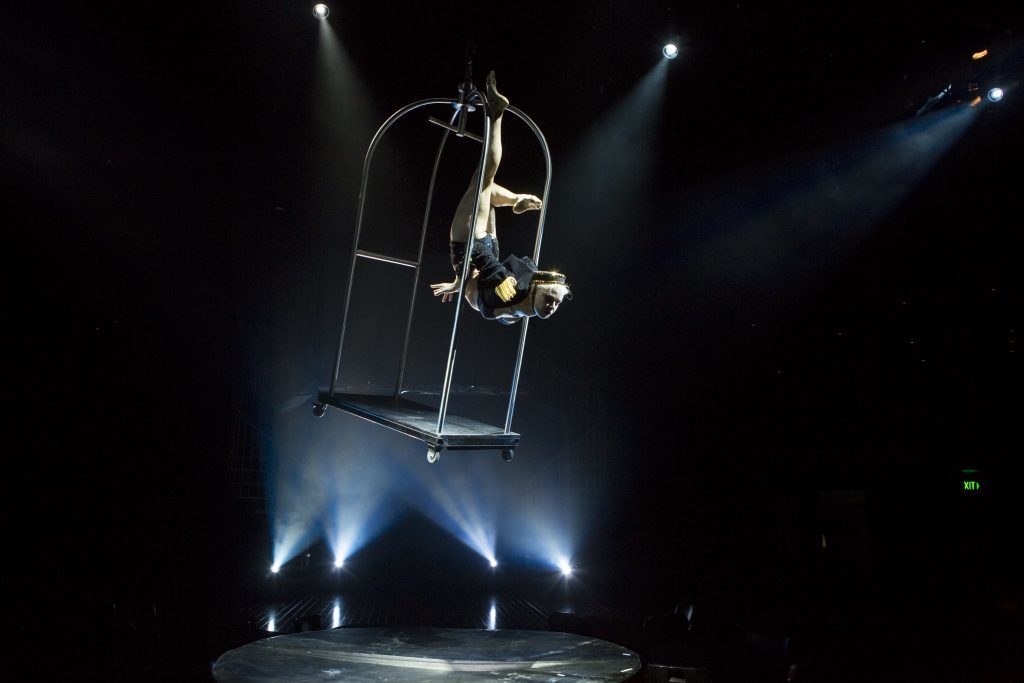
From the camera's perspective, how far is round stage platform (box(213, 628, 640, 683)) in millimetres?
3014

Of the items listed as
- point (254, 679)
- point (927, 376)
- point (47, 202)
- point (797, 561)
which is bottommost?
point (254, 679)

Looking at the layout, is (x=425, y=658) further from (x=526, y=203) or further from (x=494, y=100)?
(x=494, y=100)

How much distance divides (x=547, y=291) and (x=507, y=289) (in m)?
0.25

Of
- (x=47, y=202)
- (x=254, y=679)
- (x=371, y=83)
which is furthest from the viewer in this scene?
(x=371, y=83)

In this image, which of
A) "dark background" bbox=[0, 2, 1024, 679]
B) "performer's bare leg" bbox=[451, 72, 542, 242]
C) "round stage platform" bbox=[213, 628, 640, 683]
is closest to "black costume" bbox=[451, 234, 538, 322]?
"performer's bare leg" bbox=[451, 72, 542, 242]

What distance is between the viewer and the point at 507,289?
3.14 meters

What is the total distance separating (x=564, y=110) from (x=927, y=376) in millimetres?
5040

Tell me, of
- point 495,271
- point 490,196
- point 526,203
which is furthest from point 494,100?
point 495,271

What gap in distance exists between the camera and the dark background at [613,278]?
17.4 ft

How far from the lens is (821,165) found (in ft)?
22.3

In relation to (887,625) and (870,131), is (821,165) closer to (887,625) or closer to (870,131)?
(870,131)

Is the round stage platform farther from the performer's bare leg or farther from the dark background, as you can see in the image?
the dark background

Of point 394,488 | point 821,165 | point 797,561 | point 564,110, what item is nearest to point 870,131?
point 821,165

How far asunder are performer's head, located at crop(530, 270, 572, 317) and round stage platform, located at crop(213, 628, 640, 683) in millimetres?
1757
